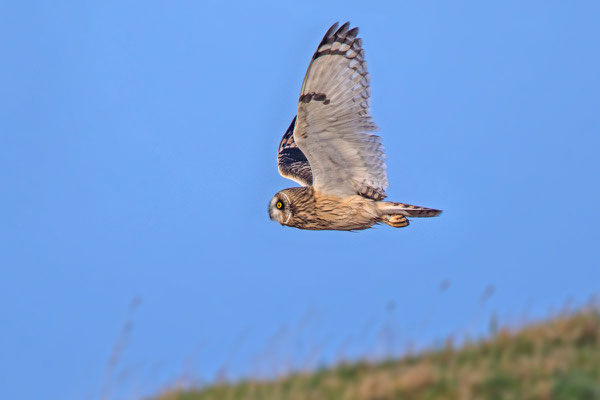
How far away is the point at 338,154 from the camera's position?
9.65 m

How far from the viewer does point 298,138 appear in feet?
30.5

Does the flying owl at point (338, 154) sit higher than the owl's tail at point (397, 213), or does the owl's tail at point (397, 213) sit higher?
the flying owl at point (338, 154)

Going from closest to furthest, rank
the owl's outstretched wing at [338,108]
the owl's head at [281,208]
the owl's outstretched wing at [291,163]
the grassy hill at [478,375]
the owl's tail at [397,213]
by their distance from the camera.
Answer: the grassy hill at [478,375] < the owl's outstretched wing at [338,108] < the owl's tail at [397,213] < the owl's head at [281,208] < the owl's outstretched wing at [291,163]

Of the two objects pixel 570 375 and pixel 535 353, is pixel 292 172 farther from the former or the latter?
pixel 570 375

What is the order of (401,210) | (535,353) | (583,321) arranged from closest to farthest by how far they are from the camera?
(535,353)
(583,321)
(401,210)

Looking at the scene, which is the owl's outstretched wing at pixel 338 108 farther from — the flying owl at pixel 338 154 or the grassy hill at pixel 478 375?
the grassy hill at pixel 478 375

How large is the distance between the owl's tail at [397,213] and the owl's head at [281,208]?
127 centimetres

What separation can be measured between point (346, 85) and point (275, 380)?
13.3ft

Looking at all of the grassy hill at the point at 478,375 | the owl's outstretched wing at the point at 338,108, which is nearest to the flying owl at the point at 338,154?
the owl's outstretched wing at the point at 338,108

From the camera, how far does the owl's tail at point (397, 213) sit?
9.83 m

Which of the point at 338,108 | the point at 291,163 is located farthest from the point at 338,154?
the point at 291,163

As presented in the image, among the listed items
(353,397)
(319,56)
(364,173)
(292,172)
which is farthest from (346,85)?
(353,397)

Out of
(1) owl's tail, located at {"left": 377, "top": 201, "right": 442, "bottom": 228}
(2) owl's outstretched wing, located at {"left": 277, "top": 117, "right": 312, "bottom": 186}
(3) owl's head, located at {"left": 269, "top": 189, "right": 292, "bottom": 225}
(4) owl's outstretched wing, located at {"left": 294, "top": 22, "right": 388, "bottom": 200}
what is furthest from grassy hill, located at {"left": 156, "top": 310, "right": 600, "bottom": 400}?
(2) owl's outstretched wing, located at {"left": 277, "top": 117, "right": 312, "bottom": 186}

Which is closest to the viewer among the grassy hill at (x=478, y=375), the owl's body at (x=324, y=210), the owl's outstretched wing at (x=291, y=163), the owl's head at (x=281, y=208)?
the grassy hill at (x=478, y=375)
